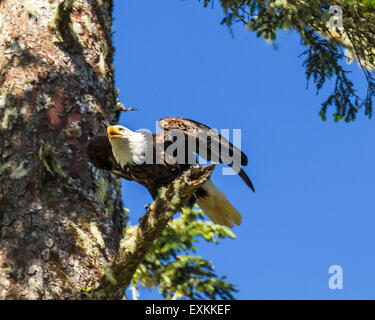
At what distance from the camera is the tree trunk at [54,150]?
4219 millimetres

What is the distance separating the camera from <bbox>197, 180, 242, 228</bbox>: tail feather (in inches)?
241

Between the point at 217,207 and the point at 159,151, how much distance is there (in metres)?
1.15

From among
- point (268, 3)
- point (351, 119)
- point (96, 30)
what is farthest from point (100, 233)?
point (351, 119)

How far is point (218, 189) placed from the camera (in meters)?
6.12

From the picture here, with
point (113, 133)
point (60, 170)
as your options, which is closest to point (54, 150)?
point (60, 170)

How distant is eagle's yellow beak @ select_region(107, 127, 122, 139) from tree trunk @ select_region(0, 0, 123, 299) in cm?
12

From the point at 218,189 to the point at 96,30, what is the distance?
201 cm

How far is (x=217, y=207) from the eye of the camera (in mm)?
6211

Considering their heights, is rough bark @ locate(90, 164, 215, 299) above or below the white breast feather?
below

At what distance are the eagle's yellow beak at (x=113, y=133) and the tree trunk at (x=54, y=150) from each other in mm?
121

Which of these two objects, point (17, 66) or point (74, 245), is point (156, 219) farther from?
point (17, 66)

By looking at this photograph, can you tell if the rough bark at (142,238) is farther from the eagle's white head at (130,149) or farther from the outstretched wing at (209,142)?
the eagle's white head at (130,149)

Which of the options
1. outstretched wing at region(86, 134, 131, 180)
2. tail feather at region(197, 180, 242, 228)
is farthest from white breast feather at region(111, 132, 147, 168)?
tail feather at region(197, 180, 242, 228)

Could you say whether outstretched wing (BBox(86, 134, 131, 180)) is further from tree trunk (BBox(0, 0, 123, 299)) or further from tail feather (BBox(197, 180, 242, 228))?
tail feather (BBox(197, 180, 242, 228))
